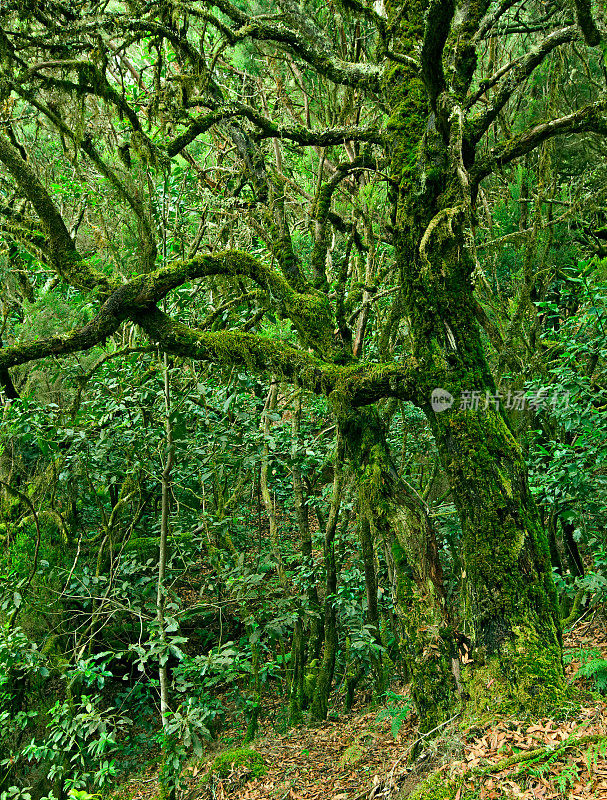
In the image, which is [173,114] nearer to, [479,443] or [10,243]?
[10,243]

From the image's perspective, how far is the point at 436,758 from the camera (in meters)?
3.37

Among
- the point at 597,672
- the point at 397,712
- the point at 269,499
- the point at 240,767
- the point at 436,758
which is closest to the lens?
the point at 436,758

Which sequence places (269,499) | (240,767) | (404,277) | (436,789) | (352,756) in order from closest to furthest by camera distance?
(436,789) < (404,277) < (352,756) < (240,767) < (269,499)

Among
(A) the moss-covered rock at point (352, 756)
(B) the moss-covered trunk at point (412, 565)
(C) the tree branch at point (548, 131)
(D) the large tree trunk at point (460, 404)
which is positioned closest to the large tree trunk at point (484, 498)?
(D) the large tree trunk at point (460, 404)

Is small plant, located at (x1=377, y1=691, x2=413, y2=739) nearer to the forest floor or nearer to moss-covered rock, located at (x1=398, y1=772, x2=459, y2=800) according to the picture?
the forest floor

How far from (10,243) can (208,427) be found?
10.3 ft

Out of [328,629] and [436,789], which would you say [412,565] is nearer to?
[436,789]

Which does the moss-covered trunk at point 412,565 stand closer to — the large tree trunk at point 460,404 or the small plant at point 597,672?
the large tree trunk at point 460,404

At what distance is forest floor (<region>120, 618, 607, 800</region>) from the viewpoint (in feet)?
8.81

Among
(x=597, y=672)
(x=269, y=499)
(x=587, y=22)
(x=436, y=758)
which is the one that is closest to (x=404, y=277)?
(x=587, y=22)

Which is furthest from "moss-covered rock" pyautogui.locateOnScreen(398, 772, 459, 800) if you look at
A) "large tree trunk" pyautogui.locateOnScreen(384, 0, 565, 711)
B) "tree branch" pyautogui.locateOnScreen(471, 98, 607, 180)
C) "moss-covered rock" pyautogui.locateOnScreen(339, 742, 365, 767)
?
"tree branch" pyautogui.locateOnScreen(471, 98, 607, 180)

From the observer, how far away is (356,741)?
218 inches

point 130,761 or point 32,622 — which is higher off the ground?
point 32,622

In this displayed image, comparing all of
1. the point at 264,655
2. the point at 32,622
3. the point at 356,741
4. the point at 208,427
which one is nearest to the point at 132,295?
the point at 208,427
